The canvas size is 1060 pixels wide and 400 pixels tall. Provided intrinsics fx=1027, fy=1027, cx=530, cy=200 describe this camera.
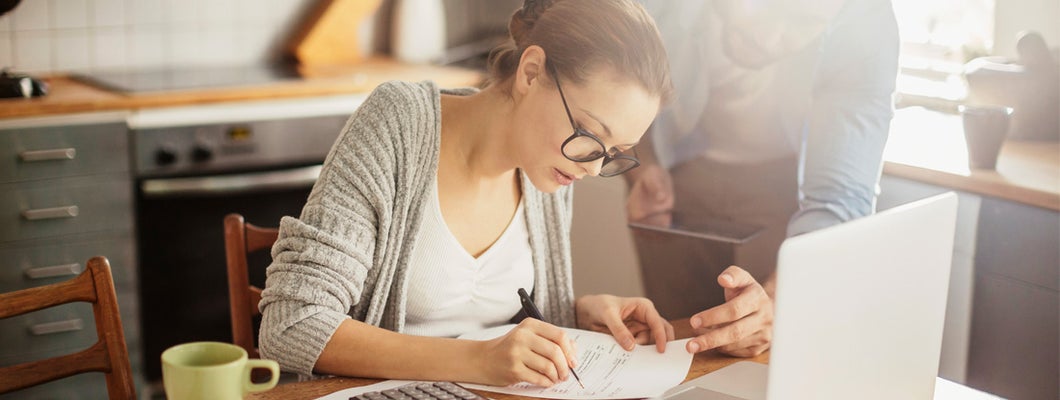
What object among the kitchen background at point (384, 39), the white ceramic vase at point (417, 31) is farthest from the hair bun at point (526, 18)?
the white ceramic vase at point (417, 31)

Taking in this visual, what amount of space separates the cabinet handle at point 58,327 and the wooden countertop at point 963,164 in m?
1.80

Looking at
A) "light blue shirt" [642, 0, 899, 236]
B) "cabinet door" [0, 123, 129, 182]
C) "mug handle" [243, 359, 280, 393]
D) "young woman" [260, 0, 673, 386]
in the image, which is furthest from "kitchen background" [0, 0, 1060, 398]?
"mug handle" [243, 359, 280, 393]

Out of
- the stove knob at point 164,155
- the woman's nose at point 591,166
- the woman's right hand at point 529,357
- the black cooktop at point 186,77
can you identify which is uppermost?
the black cooktop at point 186,77

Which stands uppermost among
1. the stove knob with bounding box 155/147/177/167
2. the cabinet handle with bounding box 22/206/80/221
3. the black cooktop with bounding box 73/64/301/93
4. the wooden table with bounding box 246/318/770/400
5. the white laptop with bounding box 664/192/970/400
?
the black cooktop with bounding box 73/64/301/93

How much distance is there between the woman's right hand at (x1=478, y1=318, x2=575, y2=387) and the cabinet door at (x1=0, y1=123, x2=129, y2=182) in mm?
1517

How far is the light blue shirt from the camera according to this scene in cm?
174

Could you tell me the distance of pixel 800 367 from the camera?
2.84ft

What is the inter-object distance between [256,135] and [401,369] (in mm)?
1474

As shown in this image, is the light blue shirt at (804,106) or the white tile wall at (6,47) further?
the white tile wall at (6,47)

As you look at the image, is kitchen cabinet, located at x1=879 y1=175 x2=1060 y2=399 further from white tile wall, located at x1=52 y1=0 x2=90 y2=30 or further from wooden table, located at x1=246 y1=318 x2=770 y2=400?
white tile wall, located at x1=52 y1=0 x2=90 y2=30

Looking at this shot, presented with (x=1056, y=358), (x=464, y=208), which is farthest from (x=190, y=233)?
(x=1056, y=358)

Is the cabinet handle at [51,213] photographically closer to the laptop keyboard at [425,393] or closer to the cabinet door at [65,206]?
the cabinet door at [65,206]

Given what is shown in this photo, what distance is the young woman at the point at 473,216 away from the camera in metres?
1.19

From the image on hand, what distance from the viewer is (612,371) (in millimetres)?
1201
